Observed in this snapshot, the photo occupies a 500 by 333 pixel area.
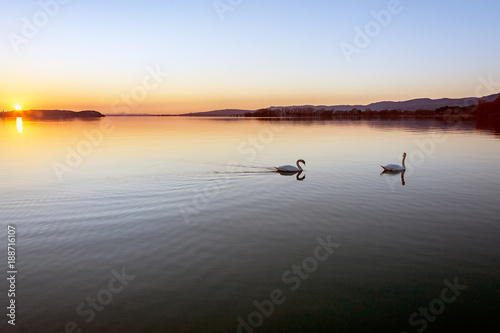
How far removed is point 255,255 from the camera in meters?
12.8

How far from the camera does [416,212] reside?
1789 centimetres

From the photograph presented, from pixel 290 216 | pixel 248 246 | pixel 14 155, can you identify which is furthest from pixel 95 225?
pixel 14 155

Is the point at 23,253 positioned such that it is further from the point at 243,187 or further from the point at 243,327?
the point at 243,187

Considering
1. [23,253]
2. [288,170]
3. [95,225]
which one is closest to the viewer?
[23,253]

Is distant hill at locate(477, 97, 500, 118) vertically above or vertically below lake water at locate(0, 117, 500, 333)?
above

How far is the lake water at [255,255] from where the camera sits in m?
9.23

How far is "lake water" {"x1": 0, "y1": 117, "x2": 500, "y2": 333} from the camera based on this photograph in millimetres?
9227

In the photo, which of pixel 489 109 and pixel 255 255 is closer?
pixel 255 255

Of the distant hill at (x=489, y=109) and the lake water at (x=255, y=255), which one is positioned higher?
the distant hill at (x=489, y=109)

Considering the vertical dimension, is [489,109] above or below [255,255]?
above

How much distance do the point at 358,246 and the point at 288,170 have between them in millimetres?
16757

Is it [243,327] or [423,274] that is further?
[423,274]

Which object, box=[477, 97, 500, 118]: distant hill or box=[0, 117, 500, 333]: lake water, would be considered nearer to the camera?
box=[0, 117, 500, 333]: lake water

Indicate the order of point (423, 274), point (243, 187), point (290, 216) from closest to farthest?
point (423, 274) < point (290, 216) < point (243, 187)
